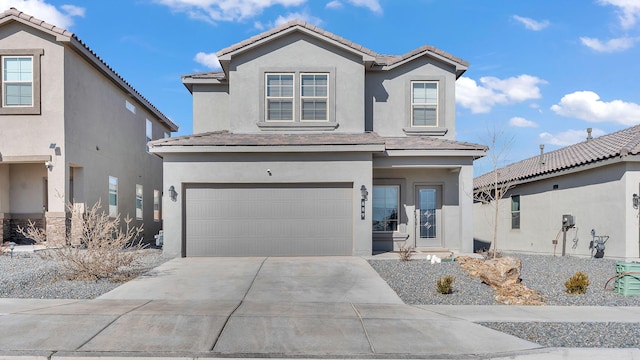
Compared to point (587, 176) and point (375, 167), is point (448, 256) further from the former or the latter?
point (587, 176)

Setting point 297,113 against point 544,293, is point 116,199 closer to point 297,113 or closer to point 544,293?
point 297,113

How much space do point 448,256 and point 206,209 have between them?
7.48 m

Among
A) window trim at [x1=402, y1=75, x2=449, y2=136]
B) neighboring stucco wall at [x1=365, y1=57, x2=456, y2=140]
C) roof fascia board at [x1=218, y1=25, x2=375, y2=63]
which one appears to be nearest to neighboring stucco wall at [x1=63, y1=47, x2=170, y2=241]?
roof fascia board at [x1=218, y1=25, x2=375, y2=63]

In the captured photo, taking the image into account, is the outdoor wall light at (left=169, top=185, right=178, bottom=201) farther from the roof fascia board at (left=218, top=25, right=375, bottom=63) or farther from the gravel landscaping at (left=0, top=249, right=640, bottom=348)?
the roof fascia board at (left=218, top=25, right=375, bottom=63)

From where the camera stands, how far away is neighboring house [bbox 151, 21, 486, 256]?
1340cm

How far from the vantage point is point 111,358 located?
5.54m

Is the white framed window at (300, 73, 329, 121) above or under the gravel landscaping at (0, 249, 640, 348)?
above

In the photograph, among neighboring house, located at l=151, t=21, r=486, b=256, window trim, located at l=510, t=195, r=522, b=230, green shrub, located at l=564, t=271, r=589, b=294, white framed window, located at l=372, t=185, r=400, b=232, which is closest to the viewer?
green shrub, located at l=564, t=271, r=589, b=294

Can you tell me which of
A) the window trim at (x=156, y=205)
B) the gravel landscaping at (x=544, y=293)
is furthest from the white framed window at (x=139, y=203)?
the gravel landscaping at (x=544, y=293)

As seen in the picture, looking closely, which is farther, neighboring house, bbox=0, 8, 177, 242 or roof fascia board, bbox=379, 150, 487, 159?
neighboring house, bbox=0, 8, 177, 242

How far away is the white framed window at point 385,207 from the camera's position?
49.4 ft

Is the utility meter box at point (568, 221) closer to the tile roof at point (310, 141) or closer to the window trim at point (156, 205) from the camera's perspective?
the tile roof at point (310, 141)

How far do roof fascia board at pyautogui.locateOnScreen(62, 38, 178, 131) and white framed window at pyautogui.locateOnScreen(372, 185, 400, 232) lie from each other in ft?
36.6

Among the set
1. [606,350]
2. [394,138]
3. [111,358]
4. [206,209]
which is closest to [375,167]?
[394,138]
